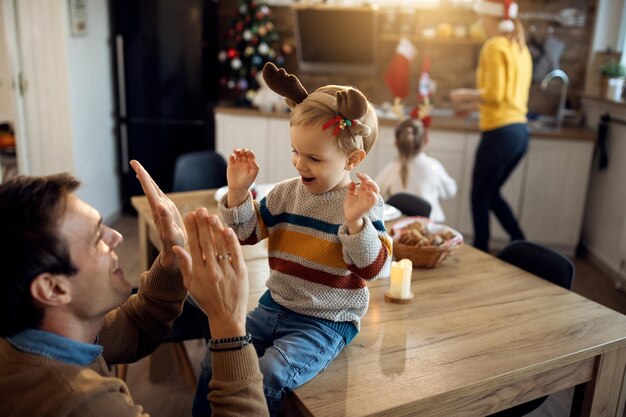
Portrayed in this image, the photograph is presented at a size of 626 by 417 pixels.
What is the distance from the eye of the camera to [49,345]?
3.15 feet

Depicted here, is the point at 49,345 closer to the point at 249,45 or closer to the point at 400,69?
the point at 400,69

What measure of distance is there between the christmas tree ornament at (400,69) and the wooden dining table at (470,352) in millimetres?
2837

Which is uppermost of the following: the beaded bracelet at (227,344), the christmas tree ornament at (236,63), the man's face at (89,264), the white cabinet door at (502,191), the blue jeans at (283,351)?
the christmas tree ornament at (236,63)

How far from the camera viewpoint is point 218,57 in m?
5.02

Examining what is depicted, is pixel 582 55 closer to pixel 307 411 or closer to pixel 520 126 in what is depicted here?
pixel 520 126

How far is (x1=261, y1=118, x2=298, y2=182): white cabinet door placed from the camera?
15.0 feet

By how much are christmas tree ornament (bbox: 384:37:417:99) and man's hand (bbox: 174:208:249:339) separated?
12.2 ft

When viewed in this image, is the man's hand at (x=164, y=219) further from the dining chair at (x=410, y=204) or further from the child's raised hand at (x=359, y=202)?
the dining chair at (x=410, y=204)

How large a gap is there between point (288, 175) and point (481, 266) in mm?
2750

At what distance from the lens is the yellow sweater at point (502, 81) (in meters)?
3.51

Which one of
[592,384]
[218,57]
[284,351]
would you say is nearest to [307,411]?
[284,351]

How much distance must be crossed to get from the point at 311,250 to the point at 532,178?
3381 millimetres

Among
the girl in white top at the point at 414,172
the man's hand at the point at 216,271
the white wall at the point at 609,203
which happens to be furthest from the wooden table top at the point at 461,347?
the white wall at the point at 609,203

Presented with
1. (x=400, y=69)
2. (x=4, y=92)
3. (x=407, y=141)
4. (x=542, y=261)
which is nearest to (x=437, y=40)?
(x=400, y=69)
